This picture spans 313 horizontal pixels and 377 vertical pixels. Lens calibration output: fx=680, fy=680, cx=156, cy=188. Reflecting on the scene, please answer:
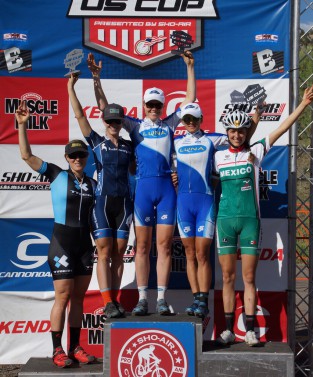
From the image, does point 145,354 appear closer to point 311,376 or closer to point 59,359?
point 59,359

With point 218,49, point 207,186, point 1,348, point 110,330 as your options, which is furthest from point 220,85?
point 1,348

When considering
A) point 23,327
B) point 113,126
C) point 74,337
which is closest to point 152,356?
point 74,337

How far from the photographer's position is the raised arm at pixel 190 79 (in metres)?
5.93

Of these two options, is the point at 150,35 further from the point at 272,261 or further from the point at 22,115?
the point at 272,261

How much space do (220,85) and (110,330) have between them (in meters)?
2.63

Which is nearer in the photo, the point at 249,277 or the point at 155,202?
the point at 249,277

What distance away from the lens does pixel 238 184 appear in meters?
5.73

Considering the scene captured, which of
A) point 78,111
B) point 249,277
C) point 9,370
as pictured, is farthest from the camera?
point 9,370

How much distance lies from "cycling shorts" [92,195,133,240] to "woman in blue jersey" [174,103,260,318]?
18.8 inches

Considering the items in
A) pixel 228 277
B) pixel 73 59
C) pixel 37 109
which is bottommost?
pixel 228 277

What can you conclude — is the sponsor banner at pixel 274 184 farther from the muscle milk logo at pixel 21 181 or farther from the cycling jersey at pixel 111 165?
the muscle milk logo at pixel 21 181

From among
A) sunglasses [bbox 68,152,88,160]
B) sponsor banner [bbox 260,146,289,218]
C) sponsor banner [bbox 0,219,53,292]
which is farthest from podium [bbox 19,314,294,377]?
sponsor banner [bbox 260,146,289,218]

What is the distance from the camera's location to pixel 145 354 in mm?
5488

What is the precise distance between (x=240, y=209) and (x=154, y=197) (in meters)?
0.73
